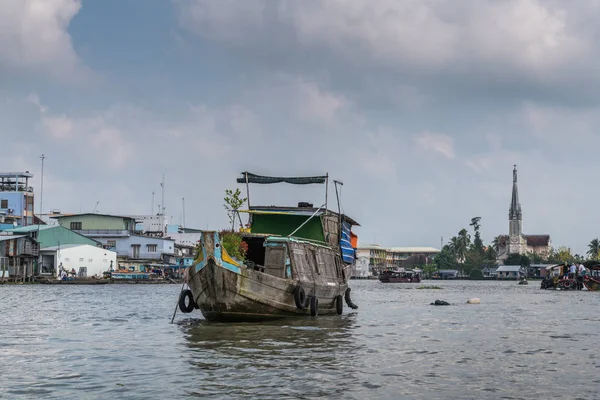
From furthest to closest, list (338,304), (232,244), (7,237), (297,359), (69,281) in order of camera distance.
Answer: (69,281) → (7,237) → (338,304) → (232,244) → (297,359)

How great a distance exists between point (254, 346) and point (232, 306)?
228 inches

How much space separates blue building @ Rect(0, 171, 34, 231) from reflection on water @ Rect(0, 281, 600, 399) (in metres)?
69.4

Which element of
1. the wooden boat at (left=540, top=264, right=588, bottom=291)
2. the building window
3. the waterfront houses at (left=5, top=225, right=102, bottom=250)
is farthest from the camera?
the building window

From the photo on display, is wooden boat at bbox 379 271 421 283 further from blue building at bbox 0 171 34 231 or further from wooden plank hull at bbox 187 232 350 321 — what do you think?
wooden plank hull at bbox 187 232 350 321

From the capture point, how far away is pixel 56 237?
278ft

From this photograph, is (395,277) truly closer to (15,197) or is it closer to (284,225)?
(15,197)

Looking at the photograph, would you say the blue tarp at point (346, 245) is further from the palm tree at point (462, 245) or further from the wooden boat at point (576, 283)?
the palm tree at point (462, 245)

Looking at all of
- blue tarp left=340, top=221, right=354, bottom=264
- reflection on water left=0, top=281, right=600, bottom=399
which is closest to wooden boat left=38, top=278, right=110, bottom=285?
blue tarp left=340, top=221, right=354, bottom=264

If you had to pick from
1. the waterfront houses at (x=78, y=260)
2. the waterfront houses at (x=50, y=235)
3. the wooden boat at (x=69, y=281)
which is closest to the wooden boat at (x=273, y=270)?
the wooden boat at (x=69, y=281)

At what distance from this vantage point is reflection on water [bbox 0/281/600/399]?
41.4 feet

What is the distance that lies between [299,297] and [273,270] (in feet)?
4.24

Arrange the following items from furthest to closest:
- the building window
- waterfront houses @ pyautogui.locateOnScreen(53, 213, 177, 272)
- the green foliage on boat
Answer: the building window < waterfront houses @ pyautogui.locateOnScreen(53, 213, 177, 272) < the green foliage on boat

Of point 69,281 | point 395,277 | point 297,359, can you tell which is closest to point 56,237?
point 69,281

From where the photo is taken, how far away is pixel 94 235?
96.9 meters
